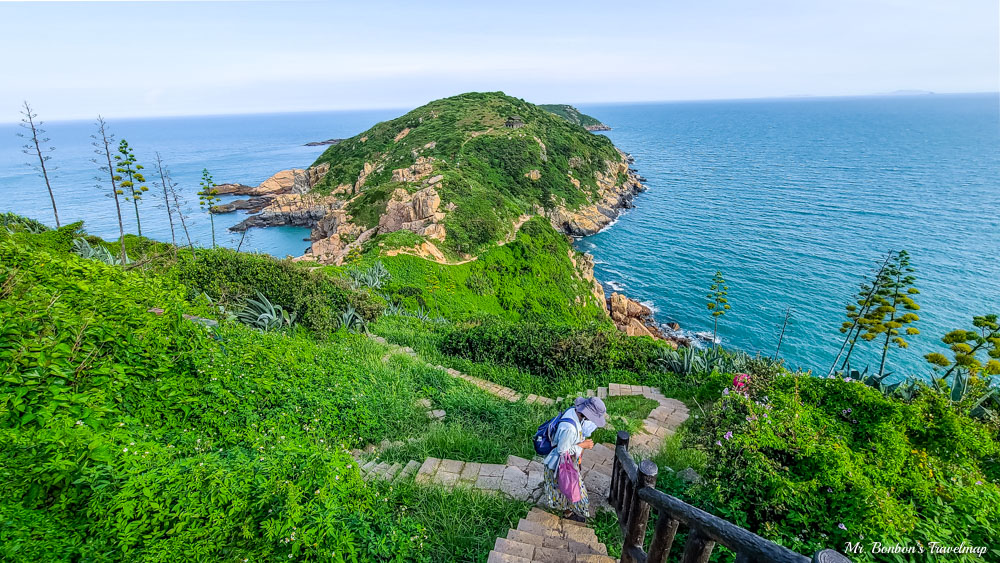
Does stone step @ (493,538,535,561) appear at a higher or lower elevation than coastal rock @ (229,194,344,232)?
higher

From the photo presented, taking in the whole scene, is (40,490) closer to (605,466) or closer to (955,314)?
(605,466)

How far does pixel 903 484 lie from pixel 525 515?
153 inches

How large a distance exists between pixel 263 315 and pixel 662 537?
901 centimetres

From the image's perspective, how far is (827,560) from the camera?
2449mm

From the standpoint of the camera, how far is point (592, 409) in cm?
493

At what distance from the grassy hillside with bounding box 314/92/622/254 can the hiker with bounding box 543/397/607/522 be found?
2612 cm

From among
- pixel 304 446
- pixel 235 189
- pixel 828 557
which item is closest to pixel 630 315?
pixel 304 446

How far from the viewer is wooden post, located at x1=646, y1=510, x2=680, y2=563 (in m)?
3.63

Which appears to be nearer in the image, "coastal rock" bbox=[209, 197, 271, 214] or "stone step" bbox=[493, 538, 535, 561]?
"stone step" bbox=[493, 538, 535, 561]

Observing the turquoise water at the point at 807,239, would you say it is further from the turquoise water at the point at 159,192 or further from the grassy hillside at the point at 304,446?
the turquoise water at the point at 159,192

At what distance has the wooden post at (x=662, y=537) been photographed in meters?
3.63

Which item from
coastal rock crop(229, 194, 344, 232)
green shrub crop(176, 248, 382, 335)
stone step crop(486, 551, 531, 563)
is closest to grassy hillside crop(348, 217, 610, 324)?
green shrub crop(176, 248, 382, 335)

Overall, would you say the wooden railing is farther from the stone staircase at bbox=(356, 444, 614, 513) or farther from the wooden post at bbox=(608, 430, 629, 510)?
the stone staircase at bbox=(356, 444, 614, 513)

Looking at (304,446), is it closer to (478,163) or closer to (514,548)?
(514,548)
